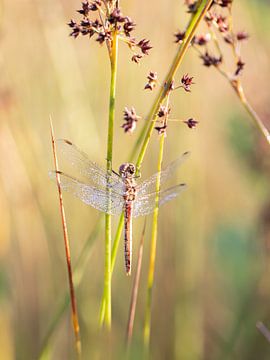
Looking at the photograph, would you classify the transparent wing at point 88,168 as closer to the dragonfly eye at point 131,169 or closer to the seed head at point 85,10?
the dragonfly eye at point 131,169

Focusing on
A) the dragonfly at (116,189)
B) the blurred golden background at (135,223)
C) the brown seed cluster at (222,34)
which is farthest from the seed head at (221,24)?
the blurred golden background at (135,223)

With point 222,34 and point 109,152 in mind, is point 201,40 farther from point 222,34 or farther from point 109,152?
point 109,152

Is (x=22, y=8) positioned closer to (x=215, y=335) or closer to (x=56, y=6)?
(x=56, y=6)

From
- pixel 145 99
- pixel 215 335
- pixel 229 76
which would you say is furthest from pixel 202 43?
pixel 145 99

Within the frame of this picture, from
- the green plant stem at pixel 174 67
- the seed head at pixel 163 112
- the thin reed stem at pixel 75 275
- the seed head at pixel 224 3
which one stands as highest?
the seed head at pixel 224 3

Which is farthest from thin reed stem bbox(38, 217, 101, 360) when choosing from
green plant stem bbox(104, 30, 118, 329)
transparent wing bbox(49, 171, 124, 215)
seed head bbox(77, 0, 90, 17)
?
seed head bbox(77, 0, 90, 17)

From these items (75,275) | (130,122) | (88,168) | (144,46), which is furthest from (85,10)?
(75,275)

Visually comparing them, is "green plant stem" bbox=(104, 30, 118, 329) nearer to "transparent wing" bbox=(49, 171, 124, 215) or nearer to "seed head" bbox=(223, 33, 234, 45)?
"transparent wing" bbox=(49, 171, 124, 215)
